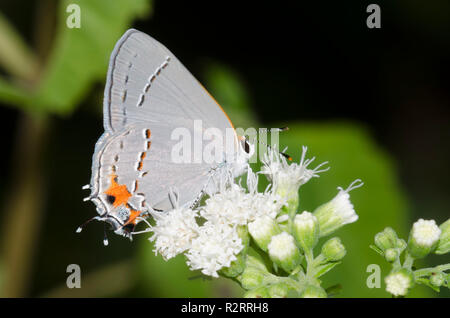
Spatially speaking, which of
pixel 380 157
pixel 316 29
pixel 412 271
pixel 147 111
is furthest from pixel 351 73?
pixel 412 271

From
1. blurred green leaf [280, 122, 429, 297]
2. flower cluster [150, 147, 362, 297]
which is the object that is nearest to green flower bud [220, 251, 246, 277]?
flower cluster [150, 147, 362, 297]

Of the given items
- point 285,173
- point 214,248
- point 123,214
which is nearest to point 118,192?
point 123,214

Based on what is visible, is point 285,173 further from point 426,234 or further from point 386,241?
point 426,234

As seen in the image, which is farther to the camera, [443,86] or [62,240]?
[443,86]

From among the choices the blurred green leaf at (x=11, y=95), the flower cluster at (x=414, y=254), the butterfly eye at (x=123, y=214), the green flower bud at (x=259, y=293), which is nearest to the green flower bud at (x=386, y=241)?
the flower cluster at (x=414, y=254)

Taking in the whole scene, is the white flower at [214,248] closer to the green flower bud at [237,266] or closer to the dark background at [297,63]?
the green flower bud at [237,266]
